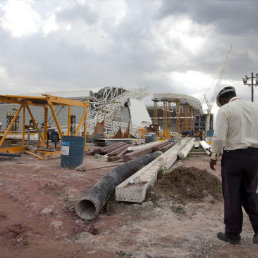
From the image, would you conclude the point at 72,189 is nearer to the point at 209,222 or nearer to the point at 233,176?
the point at 209,222

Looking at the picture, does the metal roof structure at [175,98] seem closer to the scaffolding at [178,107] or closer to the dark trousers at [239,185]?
the scaffolding at [178,107]

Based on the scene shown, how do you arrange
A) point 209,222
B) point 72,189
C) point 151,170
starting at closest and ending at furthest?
Result: point 209,222
point 72,189
point 151,170

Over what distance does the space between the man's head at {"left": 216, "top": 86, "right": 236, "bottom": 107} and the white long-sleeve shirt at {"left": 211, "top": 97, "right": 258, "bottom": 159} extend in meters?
0.24

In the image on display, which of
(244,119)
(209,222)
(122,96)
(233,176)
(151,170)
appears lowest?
(209,222)

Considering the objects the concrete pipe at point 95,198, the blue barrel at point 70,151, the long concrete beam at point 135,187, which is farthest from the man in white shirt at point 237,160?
the blue barrel at point 70,151

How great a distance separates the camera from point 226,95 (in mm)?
3422

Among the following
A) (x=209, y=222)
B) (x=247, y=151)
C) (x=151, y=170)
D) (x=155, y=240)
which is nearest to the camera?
(x=247, y=151)

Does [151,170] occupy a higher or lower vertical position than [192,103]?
lower

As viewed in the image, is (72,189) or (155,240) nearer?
(155,240)

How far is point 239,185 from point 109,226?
1948 mm

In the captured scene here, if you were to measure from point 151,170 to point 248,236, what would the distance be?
Answer: 3141 millimetres

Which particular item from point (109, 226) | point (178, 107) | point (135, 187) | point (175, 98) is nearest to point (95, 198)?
point (109, 226)

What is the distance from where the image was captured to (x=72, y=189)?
5.40m

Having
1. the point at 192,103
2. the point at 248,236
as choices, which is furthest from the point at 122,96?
the point at 248,236
